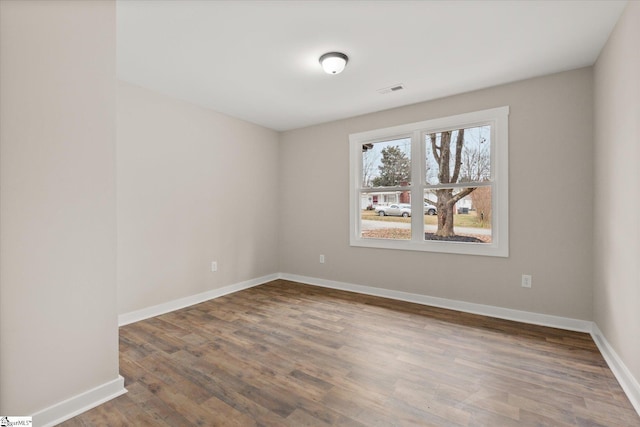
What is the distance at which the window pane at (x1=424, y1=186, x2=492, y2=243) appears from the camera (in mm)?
3367

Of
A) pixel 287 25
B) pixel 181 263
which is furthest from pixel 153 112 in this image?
pixel 287 25

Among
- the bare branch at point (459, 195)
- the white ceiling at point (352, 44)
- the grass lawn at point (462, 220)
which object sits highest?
the white ceiling at point (352, 44)

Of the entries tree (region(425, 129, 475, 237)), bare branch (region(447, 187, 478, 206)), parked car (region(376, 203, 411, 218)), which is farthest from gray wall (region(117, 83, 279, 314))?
bare branch (region(447, 187, 478, 206))

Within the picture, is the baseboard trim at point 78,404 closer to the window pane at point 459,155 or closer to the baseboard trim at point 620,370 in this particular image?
the baseboard trim at point 620,370

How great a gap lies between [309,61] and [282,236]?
3017 mm

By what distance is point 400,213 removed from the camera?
13.1 feet

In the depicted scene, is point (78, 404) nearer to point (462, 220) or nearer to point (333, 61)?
point (333, 61)

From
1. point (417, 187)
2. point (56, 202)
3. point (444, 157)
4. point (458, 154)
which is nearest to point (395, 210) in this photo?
point (417, 187)

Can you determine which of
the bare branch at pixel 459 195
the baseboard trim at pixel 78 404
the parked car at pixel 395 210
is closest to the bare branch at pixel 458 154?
the bare branch at pixel 459 195

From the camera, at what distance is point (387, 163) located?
412 cm

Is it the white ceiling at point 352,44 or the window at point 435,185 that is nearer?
the white ceiling at point 352,44

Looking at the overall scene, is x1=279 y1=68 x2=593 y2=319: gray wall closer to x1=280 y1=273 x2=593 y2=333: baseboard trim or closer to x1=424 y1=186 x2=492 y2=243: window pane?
x1=280 y1=273 x2=593 y2=333: baseboard trim

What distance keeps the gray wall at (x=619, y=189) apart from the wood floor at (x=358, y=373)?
361 mm

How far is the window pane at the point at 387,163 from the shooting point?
3957mm
